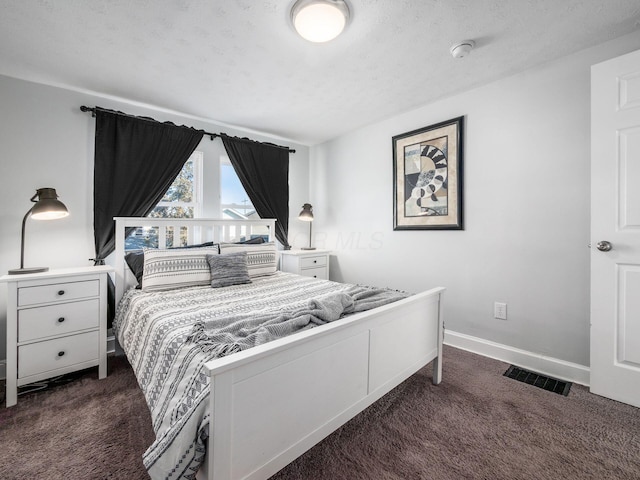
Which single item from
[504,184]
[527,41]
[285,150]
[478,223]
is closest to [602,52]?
[527,41]

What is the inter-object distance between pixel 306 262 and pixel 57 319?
2265 mm

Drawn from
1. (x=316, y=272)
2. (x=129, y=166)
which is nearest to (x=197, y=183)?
(x=129, y=166)

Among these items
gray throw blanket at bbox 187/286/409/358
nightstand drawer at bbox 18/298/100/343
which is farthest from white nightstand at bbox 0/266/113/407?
gray throw blanket at bbox 187/286/409/358

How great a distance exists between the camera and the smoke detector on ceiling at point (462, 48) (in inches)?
75.9

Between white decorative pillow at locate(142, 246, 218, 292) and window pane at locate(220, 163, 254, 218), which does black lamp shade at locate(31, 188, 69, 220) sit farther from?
window pane at locate(220, 163, 254, 218)

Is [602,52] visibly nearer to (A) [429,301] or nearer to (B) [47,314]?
(A) [429,301]

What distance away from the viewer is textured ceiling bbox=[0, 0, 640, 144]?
1.64 m

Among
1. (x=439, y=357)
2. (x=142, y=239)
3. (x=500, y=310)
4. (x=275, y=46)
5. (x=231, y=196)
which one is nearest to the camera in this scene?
(x=275, y=46)

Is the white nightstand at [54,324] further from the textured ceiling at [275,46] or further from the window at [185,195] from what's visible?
the textured ceiling at [275,46]

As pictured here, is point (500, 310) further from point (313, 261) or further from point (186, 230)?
point (186, 230)

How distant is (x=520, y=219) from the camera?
2.35m

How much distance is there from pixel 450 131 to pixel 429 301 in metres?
1.67

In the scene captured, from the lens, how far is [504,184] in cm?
243

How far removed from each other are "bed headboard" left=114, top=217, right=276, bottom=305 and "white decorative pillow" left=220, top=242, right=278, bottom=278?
1.35ft
